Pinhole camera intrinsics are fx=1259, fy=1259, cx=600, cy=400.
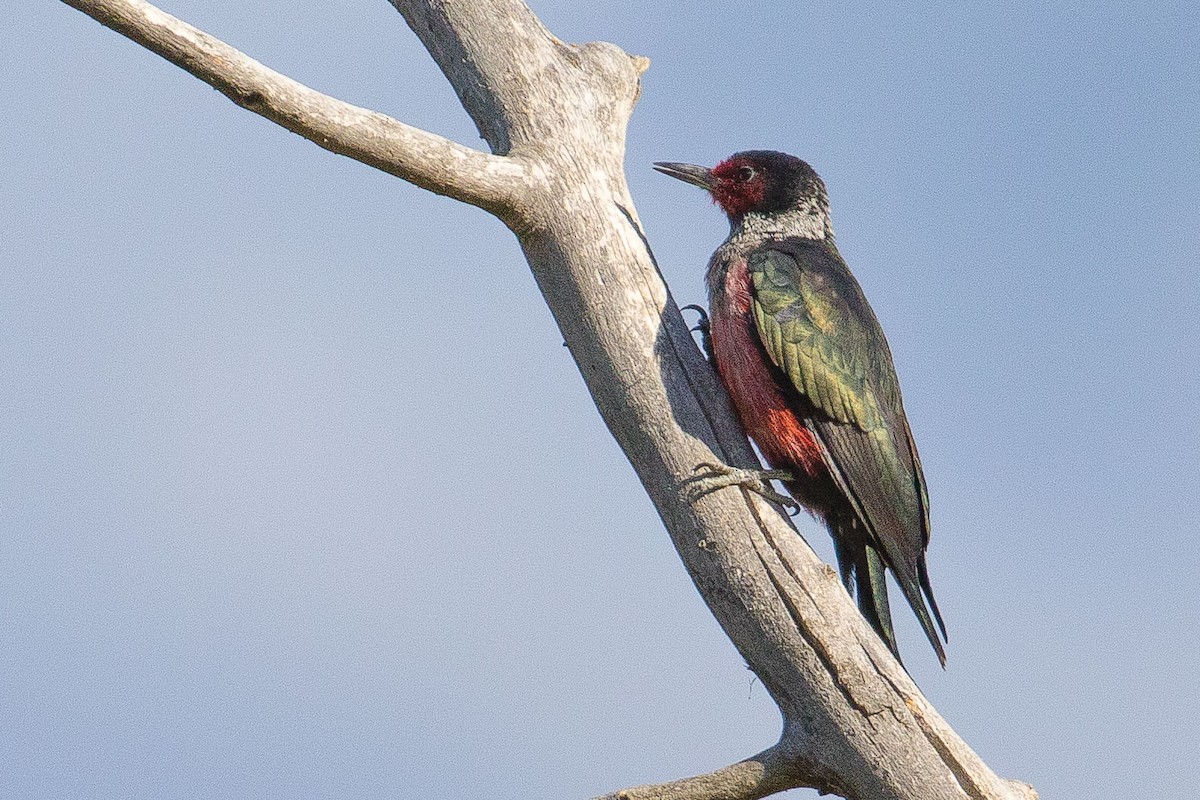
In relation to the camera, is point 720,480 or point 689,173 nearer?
point 720,480

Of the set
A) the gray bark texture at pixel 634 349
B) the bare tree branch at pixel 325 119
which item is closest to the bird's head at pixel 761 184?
the gray bark texture at pixel 634 349

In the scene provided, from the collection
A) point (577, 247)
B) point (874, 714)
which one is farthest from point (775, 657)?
point (577, 247)

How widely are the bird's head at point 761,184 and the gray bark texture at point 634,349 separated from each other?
109 cm

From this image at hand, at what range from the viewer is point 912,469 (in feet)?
14.6

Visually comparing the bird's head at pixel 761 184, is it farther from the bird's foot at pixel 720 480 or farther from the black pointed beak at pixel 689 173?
the bird's foot at pixel 720 480

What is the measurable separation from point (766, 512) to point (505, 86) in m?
1.65

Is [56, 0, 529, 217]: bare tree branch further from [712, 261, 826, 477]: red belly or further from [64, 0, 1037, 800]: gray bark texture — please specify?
[712, 261, 826, 477]: red belly

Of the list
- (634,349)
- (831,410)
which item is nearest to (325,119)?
(634,349)

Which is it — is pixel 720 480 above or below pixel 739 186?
below

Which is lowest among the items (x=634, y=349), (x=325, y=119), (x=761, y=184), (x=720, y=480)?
(x=720, y=480)

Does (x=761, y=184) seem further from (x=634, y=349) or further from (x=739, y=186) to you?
(x=634, y=349)

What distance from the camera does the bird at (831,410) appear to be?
13.9ft

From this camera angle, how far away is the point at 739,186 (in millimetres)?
5359

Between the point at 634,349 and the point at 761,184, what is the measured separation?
1710 mm
